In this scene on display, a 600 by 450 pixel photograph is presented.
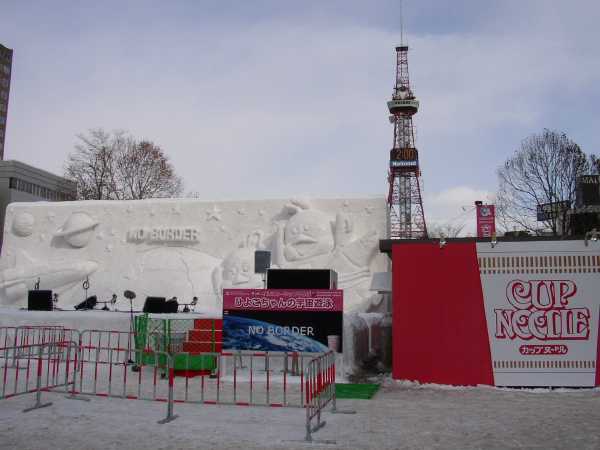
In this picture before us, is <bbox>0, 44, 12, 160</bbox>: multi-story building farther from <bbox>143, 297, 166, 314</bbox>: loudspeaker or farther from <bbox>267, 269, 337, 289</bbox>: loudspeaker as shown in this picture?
<bbox>267, 269, 337, 289</bbox>: loudspeaker

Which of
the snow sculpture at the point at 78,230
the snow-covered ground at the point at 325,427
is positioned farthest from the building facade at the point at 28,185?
the snow-covered ground at the point at 325,427

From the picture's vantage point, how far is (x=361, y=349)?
12.5 metres

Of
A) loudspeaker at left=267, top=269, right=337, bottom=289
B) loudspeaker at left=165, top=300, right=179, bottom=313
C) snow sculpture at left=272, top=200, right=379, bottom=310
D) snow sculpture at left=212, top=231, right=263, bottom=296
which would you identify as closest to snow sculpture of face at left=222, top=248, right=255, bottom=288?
snow sculpture at left=212, top=231, right=263, bottom=296

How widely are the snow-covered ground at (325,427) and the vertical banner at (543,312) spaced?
1.05 meters

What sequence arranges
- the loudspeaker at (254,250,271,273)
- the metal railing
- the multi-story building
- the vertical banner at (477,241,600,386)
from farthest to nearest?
the multi-story building → the loudspeaker at (254,250,271,273) → the vertical banner at (477,241,600,386) → the metal railing

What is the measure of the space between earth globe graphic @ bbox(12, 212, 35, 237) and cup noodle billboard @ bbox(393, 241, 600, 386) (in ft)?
53.1

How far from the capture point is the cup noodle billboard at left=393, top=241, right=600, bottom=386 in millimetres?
9945

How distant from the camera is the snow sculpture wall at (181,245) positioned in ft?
60.4

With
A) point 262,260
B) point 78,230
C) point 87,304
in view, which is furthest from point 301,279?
point 78,230

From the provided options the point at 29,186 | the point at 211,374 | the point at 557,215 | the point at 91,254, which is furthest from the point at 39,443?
the point at 29,186

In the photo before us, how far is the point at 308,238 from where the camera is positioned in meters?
18.5

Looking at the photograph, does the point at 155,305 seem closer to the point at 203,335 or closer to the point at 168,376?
the point at 203,335

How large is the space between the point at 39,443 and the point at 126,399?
102 inches

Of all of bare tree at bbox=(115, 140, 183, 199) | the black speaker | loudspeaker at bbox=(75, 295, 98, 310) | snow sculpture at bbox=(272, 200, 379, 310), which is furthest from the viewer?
bare tree at bbox=(115, 140, 183, 199)
